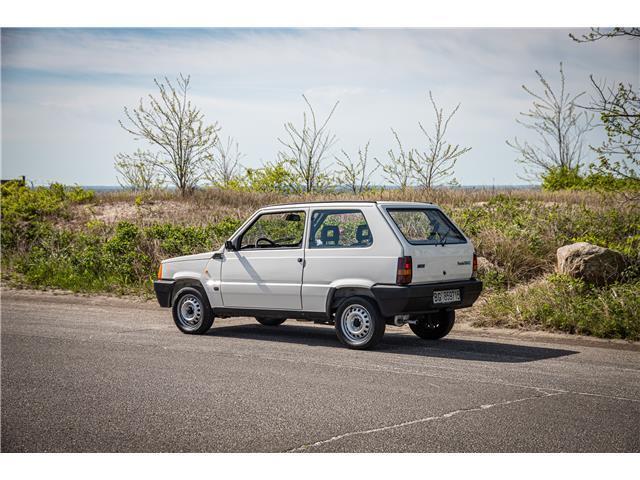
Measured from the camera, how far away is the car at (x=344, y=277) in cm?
1002

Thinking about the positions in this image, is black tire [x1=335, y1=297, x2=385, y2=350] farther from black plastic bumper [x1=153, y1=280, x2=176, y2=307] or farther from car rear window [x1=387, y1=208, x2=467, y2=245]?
black plastic bumper [x1=153, y1=280, x2=176, y2=307]

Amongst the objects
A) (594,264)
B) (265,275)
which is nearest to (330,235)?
(265,275)

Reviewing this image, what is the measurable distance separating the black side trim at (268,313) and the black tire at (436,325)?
165 centimetres

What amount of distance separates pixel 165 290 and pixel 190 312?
59 cm

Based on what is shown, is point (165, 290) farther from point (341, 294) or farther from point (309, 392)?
point (309, 392)

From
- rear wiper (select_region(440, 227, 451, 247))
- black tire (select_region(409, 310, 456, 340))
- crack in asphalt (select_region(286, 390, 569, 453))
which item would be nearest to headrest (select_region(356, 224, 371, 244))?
rear wiper (select_region(440, 227, 451, 247))

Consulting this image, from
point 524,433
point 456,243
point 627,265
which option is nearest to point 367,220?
point 456,243

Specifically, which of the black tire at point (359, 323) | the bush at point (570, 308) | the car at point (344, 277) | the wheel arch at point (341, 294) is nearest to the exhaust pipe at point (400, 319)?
the car at point (344, 277)

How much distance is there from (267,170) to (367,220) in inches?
789

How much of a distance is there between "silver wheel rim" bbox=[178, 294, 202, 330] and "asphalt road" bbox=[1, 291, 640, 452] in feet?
0.89

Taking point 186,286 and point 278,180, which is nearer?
point 186,286

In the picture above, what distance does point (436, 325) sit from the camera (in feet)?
37.1

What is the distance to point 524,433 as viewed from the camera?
624 centimetres

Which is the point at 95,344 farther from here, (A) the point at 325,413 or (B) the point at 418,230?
(B) the point at 418,230
